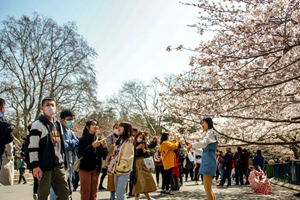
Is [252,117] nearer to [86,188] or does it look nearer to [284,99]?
[284,99]

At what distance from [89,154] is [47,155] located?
1611 mm

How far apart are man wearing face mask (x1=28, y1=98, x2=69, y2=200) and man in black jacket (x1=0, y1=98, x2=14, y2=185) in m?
0.42

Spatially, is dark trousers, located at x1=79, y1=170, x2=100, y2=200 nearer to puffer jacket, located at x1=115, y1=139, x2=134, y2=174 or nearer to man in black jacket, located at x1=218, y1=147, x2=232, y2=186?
puffer jacket, located at x1=115, y1=139, x2=134, y2=174

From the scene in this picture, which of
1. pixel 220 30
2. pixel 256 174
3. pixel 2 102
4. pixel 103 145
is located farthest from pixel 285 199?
pixel 2 102

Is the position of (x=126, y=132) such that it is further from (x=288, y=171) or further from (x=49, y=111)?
(x=288, y=171)

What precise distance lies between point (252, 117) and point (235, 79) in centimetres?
192

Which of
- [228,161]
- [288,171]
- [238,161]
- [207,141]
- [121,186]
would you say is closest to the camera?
[121,186]

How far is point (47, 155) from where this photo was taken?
15.4ft

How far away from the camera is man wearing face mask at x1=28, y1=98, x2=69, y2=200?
4609 millimetres

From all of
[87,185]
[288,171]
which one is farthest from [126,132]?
[288,171]

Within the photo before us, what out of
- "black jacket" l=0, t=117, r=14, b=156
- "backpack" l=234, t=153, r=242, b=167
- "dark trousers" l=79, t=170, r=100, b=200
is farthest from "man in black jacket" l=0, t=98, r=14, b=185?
"backpack" l=234, t=153, r=242, b=167

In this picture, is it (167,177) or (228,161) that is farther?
(228,161)

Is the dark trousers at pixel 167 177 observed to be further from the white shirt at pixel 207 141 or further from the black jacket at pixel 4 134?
the black jacket at pixel 4 134

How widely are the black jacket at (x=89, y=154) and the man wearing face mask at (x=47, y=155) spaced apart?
1.06 m
